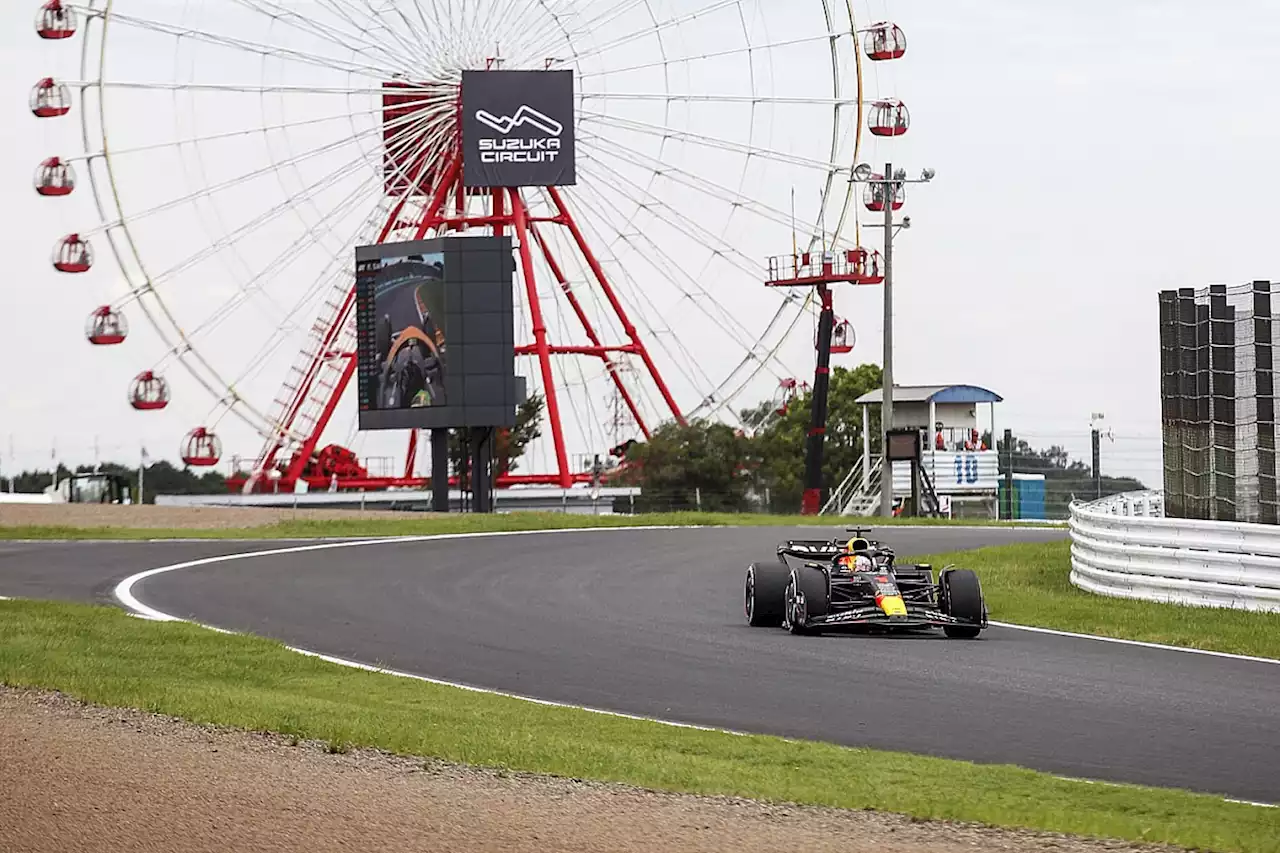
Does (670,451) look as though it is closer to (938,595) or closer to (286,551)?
(286,551)

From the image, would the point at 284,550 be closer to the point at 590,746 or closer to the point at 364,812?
the point at 590,746

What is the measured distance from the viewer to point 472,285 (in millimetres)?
48594

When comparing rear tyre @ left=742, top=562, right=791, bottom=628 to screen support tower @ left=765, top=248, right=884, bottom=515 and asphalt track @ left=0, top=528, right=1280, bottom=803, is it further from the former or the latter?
screen support tower @ left=765, top=248, right=884, bottom=515

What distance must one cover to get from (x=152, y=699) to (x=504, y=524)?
93.4ft

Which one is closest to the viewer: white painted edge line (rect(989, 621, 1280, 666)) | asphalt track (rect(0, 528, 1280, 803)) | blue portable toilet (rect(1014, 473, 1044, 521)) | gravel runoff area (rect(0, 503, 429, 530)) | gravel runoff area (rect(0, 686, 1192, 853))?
gravel runoff area (rect(0, 686, 1192, 853))

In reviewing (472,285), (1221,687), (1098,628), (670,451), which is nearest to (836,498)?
(670,451)

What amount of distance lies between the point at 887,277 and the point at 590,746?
41081 millimetres

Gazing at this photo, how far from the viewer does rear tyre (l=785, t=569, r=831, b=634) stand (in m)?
17.4

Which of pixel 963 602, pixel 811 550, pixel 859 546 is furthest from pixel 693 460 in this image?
pixel 963 602

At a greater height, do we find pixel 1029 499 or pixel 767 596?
pixel 1029 499

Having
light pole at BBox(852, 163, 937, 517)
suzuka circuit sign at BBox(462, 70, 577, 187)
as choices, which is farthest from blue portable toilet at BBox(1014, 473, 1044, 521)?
suzuka circuit sign at BBox(462, 70, 577, 187)

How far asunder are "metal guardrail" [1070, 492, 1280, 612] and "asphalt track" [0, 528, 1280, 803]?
245 centimetres

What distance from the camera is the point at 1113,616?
18.9 meters

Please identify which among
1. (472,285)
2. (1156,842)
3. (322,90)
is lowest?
(1156,842)
